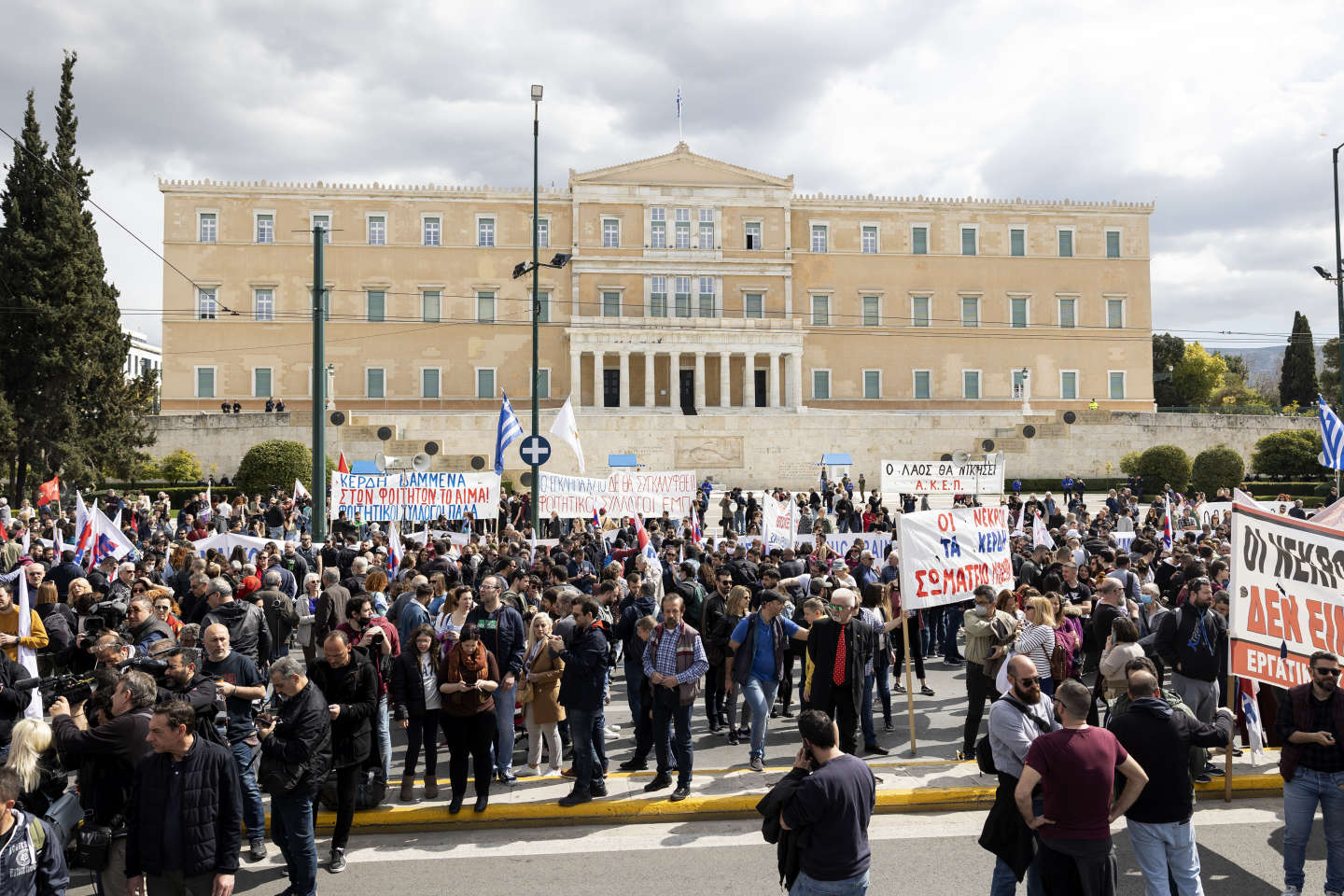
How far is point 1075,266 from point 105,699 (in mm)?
A: 57046

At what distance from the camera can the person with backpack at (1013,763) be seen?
16.4 feet

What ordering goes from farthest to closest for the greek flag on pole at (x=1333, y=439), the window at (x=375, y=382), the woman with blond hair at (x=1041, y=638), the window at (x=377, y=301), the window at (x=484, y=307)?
the window at (x=484, y=307)
the window at (x=375, y=382)
the window at (x=377, y=301)
the greek flag on pole at (x=1333, y=439)
the woman with blond hair at (x=1041, y=638)

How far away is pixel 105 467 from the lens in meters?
30.3

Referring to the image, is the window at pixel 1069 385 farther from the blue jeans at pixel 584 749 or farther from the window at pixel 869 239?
the blue jeans at pixel 584 749

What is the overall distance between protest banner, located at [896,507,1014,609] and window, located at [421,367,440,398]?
44922 mm

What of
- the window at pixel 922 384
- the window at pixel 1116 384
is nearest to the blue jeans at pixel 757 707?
the window at pixel 922 384

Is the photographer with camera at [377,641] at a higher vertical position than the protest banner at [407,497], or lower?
lower

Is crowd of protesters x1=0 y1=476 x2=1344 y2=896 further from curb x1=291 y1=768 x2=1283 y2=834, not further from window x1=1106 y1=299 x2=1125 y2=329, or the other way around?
window x1=1106 y1=299 x2=1125 y2=329

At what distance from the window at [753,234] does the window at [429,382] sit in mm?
17490

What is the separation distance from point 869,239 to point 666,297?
11.6m

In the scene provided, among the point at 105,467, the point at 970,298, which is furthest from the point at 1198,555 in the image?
the point at 970,298

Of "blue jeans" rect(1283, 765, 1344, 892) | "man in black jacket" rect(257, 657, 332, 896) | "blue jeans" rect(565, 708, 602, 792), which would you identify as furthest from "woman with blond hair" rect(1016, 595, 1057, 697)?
"man in black jacket" rect(257, 657, 332, 896)

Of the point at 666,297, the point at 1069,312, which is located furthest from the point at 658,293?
the point at 1069,312

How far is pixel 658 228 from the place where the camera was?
171ft
